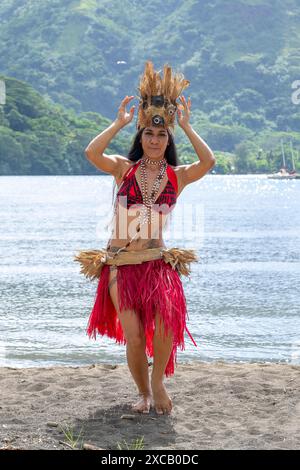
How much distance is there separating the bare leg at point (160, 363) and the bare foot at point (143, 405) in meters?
0.05

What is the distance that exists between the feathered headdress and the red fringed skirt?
912mm

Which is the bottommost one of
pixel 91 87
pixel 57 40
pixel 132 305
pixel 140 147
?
pixel 132 305

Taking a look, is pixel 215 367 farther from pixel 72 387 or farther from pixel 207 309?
pixel 207 309

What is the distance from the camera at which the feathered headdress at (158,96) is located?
6.17 meters

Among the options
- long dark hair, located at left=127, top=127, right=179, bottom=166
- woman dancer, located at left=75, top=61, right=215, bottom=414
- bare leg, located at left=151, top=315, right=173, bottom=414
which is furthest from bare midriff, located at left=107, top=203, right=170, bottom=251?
bare leg, located at left=151, top=315, right=173, bottom=414

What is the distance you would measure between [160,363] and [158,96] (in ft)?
5.67

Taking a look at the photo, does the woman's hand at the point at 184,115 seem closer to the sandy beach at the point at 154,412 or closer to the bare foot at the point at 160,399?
the bare foot at the point at 160,399

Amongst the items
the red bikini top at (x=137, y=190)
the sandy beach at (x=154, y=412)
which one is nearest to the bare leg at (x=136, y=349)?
the sandy beach at (x=154, y=412)

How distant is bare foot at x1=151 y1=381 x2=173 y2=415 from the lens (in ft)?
20.3
